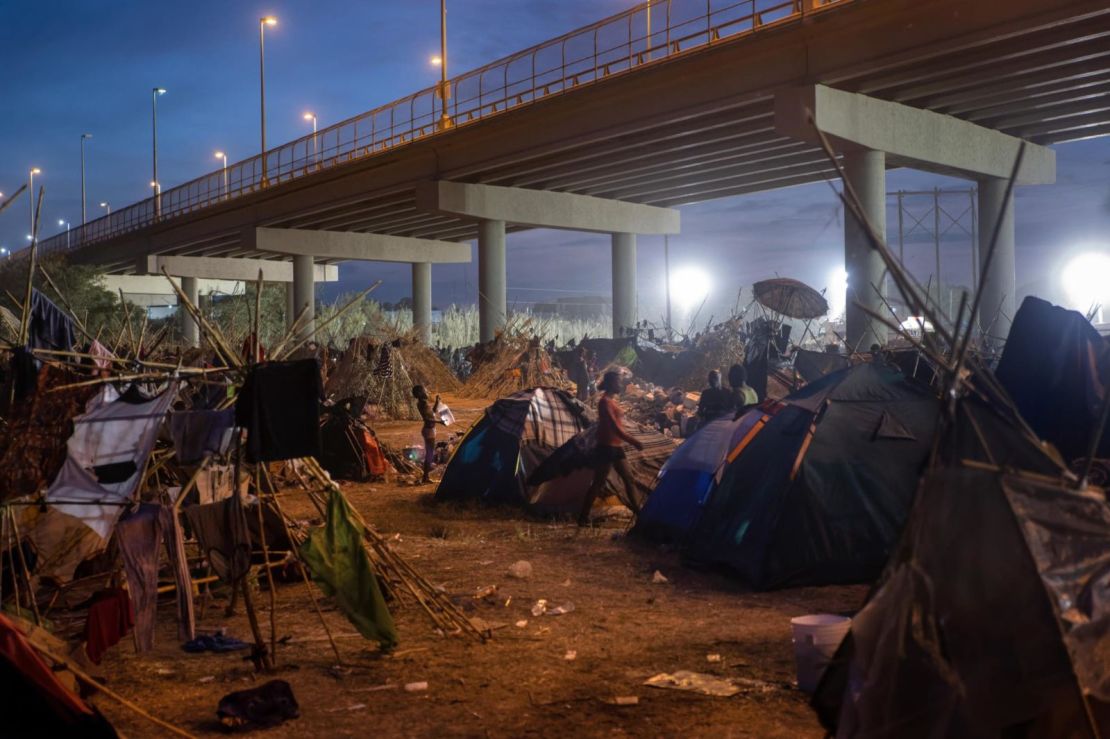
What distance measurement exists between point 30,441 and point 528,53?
21.2m

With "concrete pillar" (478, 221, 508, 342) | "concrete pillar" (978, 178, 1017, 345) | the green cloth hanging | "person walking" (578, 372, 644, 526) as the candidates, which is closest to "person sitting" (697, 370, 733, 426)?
"person walking" (578, 372, 644, 526)

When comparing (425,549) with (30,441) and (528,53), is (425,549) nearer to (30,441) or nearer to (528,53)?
(30,441)

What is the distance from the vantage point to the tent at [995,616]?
10.8 ft

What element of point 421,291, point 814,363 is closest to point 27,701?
point 814,363

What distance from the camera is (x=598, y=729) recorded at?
5.49 meters

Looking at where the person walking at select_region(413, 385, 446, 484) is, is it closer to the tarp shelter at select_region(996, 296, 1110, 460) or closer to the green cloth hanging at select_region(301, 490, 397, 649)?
the green cloth hanging at select_region(301, 490, 397, 649)

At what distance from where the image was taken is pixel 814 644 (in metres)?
5.71

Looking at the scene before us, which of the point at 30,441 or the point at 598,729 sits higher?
the point at 30,441

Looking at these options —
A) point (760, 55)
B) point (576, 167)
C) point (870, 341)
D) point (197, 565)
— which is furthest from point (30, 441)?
point (576, 167)

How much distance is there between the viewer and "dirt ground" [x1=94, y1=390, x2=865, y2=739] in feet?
18.3

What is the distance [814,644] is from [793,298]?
15982 millimetres

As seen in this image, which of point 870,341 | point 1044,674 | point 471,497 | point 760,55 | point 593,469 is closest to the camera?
point 1044,674

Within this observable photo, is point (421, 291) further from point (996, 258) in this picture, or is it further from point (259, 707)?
point (259, 707)

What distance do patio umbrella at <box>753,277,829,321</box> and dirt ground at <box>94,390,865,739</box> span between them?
12.3 m
